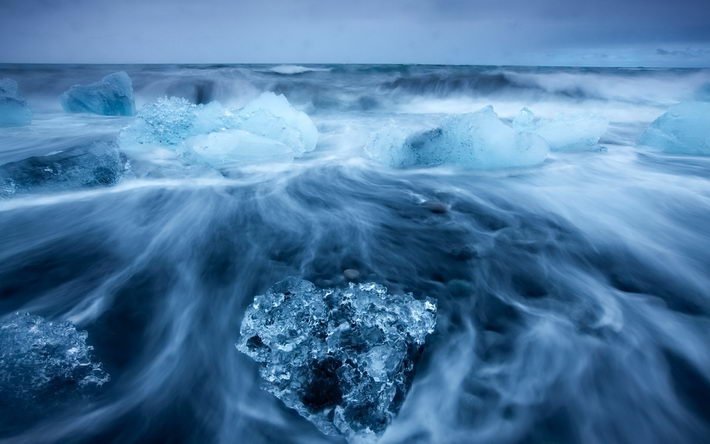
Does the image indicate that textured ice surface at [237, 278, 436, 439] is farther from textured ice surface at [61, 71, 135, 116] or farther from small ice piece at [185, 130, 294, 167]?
textured ice surface at [61, 71, 135, 116]

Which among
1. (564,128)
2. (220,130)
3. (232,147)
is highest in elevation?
(564,128)

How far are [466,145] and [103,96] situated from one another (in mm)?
8259

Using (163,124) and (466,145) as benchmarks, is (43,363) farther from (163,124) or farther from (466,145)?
(466,145)

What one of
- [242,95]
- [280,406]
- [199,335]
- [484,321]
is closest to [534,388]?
[484,321]

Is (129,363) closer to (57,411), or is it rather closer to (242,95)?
(57,411)

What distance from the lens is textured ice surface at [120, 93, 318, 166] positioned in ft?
17.4

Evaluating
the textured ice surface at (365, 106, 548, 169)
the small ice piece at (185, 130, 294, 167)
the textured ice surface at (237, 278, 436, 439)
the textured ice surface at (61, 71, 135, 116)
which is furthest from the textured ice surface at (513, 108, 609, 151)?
the textured ice surface at (61, 71, 135, 116)

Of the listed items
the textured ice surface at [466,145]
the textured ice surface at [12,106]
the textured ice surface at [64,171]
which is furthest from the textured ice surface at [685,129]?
the textured ice surface at [12,106]

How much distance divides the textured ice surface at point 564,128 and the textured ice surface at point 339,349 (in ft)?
16.3

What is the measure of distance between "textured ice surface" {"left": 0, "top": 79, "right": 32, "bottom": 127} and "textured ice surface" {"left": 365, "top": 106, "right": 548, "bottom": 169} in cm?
782

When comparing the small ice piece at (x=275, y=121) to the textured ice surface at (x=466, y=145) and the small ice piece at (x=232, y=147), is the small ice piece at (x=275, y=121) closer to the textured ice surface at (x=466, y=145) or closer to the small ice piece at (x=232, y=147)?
the small ice piece at (x=232, y=147)

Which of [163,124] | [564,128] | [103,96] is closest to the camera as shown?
[163,124]

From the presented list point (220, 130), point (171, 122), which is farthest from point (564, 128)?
point (171, 122)

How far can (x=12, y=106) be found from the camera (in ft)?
25.1
